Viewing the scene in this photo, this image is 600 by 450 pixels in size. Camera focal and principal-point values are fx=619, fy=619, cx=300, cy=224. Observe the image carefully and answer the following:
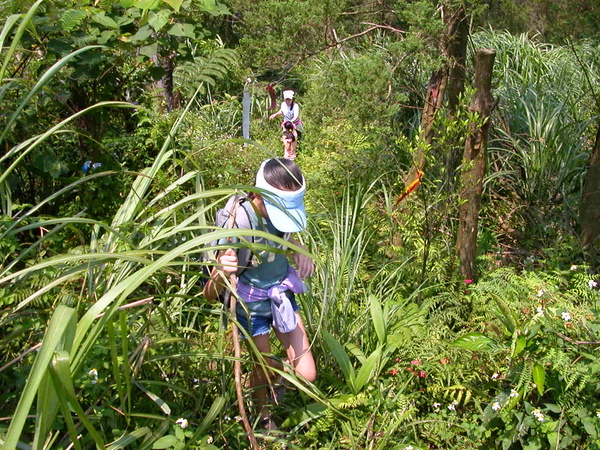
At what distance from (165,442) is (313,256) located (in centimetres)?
85

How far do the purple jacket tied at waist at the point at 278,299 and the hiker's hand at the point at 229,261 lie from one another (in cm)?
37

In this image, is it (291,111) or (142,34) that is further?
(291,111)

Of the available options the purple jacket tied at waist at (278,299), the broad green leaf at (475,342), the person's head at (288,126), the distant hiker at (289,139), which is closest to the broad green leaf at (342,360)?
the purple jacket tied at waist at (278,299)

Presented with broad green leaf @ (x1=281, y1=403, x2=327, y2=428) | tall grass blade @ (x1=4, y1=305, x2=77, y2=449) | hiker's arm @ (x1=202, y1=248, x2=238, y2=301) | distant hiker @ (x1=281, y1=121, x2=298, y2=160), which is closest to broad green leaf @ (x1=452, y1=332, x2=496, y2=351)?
broad green leaf @ (x1=281, y1=403, x2=327, y2=428)

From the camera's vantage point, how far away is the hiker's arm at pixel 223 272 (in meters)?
2.28

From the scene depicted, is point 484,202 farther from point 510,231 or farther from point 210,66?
point 210,66

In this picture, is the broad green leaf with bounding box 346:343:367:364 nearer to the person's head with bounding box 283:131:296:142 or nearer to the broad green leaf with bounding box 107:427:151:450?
the broad green leaf with bounding box 107:427:151:450

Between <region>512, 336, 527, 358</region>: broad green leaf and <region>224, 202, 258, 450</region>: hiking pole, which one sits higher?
<region>224, 202, 258, 450</region>: hiking pole

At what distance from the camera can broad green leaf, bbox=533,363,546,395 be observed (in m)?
2.65

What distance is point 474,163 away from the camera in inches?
154

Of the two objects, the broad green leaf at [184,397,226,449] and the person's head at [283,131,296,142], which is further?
the person's head at [283,131,296,142]

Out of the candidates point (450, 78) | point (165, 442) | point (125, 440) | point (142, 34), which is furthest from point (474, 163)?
point (125, 440)

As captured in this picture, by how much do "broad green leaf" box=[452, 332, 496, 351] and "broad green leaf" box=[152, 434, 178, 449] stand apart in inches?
63.8

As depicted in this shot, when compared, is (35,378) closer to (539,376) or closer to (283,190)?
(283,190)
